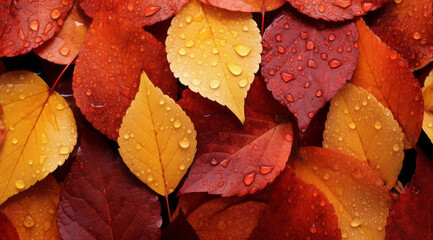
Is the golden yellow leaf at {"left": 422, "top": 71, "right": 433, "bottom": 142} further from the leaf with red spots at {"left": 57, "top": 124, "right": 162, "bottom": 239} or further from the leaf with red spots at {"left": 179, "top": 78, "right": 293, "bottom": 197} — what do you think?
the leaf with red spots at {"left": 57, "top": 124, "right": 162, "bottom": 239}

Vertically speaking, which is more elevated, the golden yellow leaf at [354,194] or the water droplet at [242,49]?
the water droplet at [242,49]

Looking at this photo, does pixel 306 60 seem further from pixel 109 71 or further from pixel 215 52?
pixel 109 71

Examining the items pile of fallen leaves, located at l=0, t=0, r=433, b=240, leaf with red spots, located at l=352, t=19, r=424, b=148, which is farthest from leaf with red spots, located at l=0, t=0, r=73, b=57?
leaf with red spots, located at l=352, t=19, r=424, b=148

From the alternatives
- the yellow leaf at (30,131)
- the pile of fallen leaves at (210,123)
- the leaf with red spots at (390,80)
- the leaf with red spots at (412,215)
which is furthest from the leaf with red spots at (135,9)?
the leaf with red spots at (412,215)

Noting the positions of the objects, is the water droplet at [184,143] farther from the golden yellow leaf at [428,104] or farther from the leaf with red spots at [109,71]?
the golden yellow leaf at [428,104]

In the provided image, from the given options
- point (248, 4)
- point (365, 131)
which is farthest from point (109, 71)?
point (365, 131)

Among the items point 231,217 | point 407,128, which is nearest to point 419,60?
point 407,128
